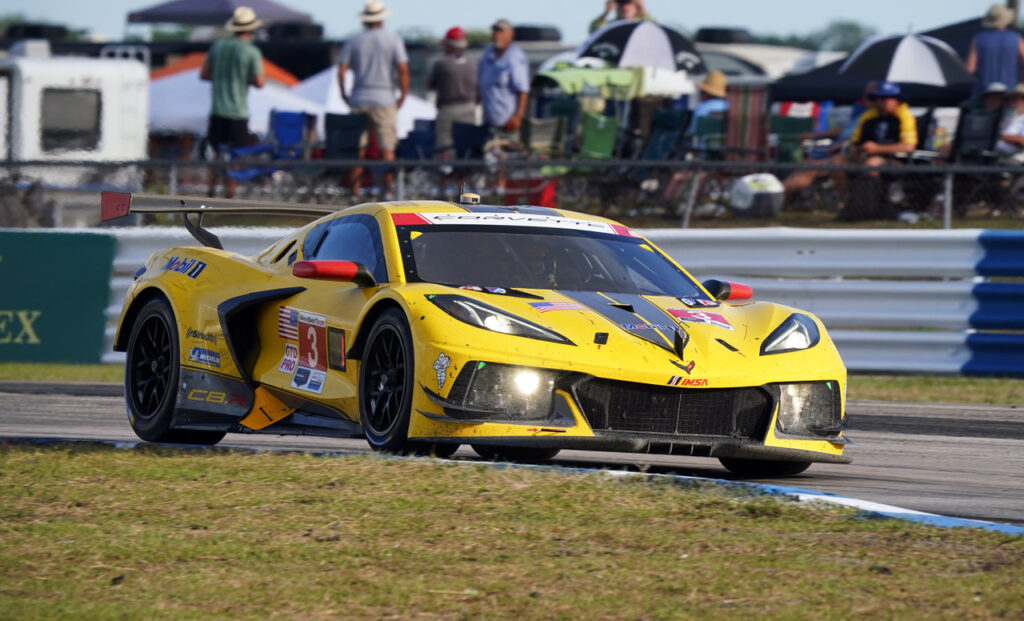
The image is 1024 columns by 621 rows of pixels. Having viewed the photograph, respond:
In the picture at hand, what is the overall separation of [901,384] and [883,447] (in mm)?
3601

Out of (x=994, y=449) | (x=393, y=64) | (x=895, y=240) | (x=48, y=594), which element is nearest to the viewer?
(x=48, y=594)

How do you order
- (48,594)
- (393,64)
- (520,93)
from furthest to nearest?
(520,93)
(393,64)
(48,594)

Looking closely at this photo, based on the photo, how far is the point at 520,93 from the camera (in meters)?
18.9

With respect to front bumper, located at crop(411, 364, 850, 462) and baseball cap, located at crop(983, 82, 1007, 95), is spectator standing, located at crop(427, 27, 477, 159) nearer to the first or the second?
baseball cap, located at crop(983, 82, 1007, 95)

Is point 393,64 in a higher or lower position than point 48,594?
higher

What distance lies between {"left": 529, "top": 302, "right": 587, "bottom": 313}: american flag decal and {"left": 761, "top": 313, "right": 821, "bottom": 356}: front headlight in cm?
76

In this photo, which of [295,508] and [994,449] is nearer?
[295,508]

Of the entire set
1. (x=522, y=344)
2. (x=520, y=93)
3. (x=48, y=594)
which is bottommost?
(x=48, y=594)

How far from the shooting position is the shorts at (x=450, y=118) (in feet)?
63.4

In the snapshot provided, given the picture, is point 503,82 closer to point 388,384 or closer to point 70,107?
point 70,107

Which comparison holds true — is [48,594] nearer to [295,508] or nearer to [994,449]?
[295,508]

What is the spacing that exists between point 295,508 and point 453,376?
1176 millimetres

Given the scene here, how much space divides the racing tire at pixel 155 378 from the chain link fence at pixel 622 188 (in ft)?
16.2

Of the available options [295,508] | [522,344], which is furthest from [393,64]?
[295,508]
